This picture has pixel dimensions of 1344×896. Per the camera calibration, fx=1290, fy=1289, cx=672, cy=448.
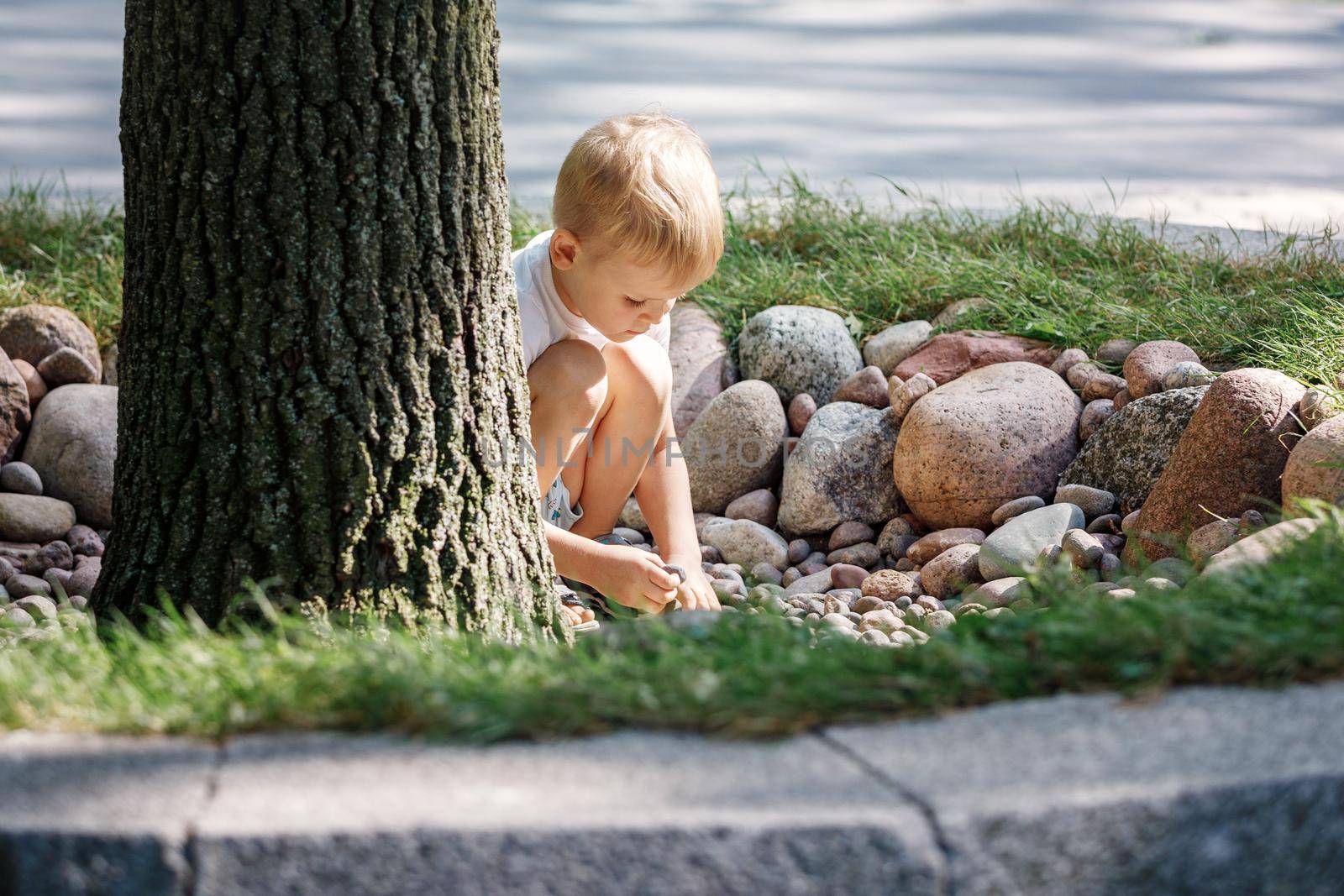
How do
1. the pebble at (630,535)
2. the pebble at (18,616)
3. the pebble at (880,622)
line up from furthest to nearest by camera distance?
the pebble at (630,535) < the pebble at (880,622) < the pebble at (18,616)

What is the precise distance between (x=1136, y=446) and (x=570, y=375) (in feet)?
5.08

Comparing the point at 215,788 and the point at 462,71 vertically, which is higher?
the point at 462,71

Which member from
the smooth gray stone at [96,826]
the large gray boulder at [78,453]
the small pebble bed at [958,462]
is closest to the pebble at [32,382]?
the large gray boulder at [78,453]

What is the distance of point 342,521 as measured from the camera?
6.73ft

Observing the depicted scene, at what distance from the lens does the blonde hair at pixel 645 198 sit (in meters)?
2.73

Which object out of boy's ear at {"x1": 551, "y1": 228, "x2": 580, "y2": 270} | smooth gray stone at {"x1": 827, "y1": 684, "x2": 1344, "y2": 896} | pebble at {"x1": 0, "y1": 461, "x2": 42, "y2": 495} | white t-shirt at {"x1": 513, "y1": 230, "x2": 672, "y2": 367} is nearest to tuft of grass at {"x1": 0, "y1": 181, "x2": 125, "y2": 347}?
pebble at {"x1": 0, "y1": 461, "x2": 42, "y2": 495}

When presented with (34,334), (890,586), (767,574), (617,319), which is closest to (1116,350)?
(890,586)

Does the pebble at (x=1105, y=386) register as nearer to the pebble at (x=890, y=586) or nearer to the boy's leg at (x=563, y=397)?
the pebble at (x=890, y=586)

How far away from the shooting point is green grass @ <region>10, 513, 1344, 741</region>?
1576 mm

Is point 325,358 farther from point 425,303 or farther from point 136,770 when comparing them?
point 136,770

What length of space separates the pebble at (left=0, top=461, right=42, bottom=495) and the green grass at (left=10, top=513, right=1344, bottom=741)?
210cm

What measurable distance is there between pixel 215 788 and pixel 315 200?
0.96 metres

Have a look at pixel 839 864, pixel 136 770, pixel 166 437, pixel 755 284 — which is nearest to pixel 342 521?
pixel 166 437

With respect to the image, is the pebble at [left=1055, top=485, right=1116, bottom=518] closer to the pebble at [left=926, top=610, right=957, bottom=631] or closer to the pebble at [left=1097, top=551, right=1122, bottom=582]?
the pebble at [left=1097, top=551, right=1122, bottom=582]
